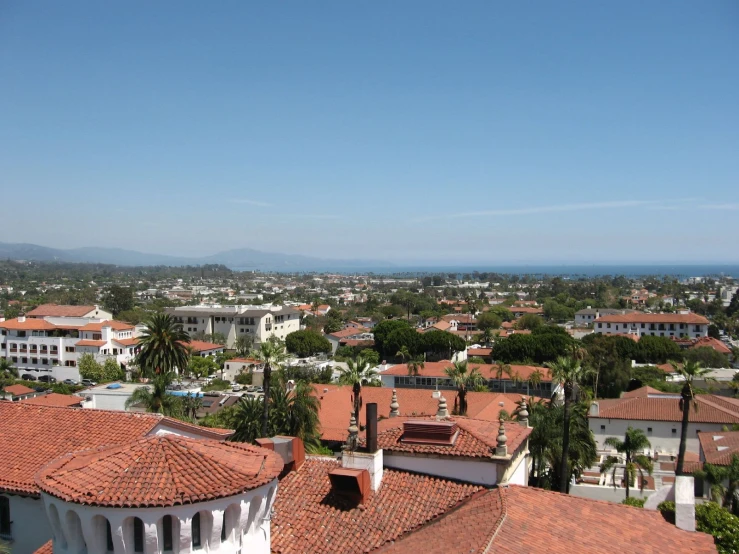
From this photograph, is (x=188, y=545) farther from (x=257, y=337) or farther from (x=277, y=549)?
(x=257, y=337)

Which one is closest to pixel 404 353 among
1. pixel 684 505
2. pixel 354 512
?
pixel 684 505

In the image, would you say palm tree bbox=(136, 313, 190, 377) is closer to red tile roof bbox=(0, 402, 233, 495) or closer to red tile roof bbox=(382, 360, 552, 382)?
red tile roof bbox=(0, 402, 233, 495)

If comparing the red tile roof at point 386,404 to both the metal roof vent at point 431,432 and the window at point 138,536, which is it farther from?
the window at point 138,536

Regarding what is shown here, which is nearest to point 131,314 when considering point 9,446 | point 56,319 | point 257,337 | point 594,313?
point 257,337

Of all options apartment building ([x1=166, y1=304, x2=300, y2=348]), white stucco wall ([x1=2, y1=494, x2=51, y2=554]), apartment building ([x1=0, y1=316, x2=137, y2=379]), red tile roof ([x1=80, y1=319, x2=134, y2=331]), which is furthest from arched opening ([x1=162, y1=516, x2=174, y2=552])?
apartment building ([x1=166, y1=304, x2=300, y2=348])

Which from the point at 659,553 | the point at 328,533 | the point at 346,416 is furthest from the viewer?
the point at 346,416
